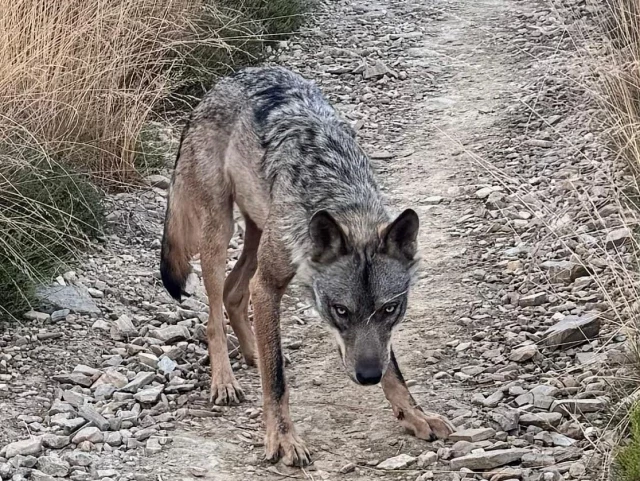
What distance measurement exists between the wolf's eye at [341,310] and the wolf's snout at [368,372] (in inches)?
10.3

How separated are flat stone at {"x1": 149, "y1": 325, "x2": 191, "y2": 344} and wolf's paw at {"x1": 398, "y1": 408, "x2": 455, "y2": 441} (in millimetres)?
1645

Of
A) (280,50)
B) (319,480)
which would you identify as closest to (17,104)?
(319,480)

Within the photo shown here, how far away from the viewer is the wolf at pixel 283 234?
4516 millimetres

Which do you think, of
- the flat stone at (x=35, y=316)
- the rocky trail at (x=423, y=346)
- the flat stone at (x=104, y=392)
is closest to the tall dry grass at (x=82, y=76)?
the rocky trail at (x=423, y=346)

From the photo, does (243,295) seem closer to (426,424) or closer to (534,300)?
(426,424)

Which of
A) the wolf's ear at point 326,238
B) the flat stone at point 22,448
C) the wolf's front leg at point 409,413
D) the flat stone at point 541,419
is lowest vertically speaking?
the flat stone at point 22,448

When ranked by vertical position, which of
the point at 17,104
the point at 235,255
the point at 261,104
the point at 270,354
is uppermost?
the point at 261,104

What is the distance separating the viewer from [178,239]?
5.75 metres

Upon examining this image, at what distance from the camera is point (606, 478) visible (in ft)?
13.1

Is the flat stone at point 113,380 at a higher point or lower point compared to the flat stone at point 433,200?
lower

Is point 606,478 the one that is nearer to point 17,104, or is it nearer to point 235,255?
point 235,255

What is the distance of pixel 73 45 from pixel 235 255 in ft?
6.78

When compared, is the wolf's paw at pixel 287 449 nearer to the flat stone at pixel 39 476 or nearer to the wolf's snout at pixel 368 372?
the wolf's snout at pixel 368 372

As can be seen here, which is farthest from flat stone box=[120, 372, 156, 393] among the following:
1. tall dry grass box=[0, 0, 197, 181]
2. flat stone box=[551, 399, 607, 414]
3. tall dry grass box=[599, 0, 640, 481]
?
tall dry grass box=[599, 0, 640, 481]
